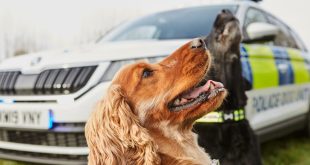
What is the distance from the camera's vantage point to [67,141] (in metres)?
2.60

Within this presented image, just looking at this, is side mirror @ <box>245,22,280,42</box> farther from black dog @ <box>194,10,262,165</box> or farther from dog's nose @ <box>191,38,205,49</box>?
dog's nose @ <box>191,38,205,49</box>

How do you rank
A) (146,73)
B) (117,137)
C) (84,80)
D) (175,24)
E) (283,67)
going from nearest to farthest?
(117,137) < (146,73) < (84,80) < (175,24) < (283,67)

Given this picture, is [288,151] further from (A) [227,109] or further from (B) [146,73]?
(B) [146,73]

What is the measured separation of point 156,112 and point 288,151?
298cm

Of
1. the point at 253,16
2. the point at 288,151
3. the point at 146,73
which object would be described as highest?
the point at 253,16

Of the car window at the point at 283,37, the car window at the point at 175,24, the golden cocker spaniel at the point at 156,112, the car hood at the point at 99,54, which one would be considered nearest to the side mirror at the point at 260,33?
the car window at the point at 175,24

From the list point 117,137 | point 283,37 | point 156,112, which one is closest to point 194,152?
point 156,112

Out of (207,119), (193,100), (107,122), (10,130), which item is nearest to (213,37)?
(207,119)

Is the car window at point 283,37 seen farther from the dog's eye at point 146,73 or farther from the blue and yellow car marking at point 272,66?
the dog's eye at point 146,73

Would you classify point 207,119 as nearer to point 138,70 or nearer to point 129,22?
point 138,70

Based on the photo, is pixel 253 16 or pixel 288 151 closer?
pixel 253 16

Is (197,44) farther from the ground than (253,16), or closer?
closer

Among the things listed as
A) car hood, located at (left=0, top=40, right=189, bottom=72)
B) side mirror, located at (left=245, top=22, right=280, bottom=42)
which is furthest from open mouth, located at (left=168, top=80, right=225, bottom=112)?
side mirror, located at (left=245, top=22, right=280, bottom=42)

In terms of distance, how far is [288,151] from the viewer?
4.27 meters
